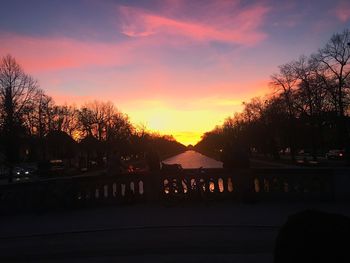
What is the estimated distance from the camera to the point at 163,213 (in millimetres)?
13820

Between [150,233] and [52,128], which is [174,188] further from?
[52,128]

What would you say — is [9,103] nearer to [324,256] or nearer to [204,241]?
[204,241]

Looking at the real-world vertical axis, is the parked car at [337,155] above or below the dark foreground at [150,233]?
above

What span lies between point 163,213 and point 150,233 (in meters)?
2.50

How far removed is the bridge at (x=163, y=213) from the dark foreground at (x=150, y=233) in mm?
20

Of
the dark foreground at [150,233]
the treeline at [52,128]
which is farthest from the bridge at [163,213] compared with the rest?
the treeline at [52,128]

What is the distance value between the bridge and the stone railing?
0.10 ft

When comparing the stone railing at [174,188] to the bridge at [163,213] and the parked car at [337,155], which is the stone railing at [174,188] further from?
the parked car at [337,155]

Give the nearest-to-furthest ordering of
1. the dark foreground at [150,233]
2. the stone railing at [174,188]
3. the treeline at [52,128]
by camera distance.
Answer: the dark foreground at [150,233]
the stone railing at [174,188]
the treeline at [52,128]

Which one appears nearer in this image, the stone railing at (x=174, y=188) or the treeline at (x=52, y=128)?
the stone railing at (x=174, y=188)

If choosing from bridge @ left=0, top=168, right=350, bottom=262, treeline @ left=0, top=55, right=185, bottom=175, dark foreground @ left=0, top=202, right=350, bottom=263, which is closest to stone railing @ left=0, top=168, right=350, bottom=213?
bridge @ left=0, top=168, right=350, bottom=262

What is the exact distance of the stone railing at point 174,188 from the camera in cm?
1508

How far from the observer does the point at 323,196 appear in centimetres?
1491

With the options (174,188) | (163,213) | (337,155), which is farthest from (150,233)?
(337,155)
